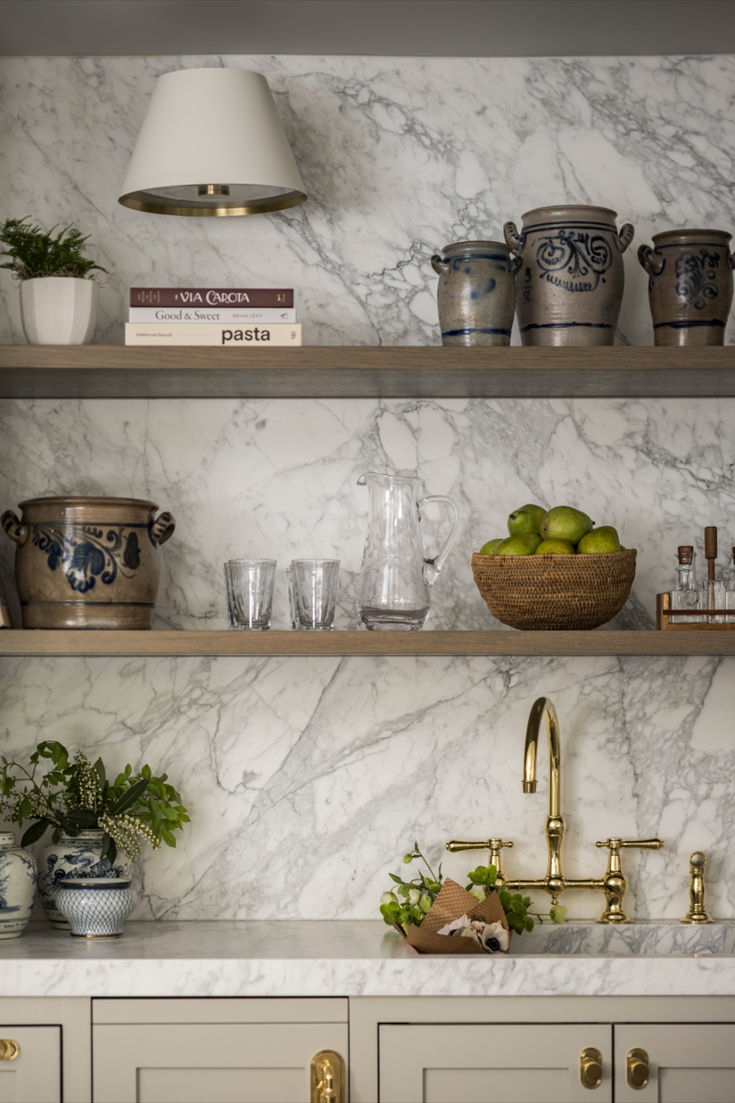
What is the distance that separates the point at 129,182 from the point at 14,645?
0.82 m

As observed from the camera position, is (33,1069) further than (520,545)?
No

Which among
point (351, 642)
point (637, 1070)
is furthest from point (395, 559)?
point (637, 1070)

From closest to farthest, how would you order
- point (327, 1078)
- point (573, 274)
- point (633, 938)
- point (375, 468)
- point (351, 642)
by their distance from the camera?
point (327, 1078) < point (351, 642) < point (573, 274) < point (633, 938) < point (375, 468)

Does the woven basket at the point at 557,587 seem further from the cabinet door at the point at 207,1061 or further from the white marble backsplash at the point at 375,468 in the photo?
the cabinet door at the point at 207,1061

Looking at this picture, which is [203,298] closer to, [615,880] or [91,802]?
[91,802]

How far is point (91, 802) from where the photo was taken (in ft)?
6.94

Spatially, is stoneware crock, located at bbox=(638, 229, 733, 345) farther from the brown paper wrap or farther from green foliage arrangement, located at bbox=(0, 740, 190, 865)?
green foliage arrangement, located at bbox=(0, 740, 190, 865)

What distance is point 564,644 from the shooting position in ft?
6.51

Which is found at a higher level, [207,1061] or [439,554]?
[439,554]

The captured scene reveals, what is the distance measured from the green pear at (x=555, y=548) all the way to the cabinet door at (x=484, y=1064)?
0.74m

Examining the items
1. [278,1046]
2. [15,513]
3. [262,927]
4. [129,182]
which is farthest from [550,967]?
[129,182]

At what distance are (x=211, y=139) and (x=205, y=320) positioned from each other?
317 mm

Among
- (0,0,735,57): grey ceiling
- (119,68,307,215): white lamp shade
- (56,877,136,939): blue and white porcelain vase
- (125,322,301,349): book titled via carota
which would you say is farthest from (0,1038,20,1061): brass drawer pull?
(0,0,735,57): grey ceiling

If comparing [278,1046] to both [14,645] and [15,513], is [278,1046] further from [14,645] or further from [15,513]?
[15,513]
